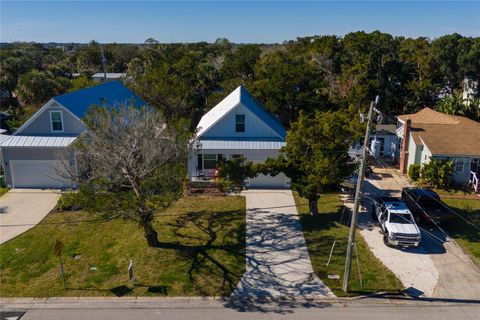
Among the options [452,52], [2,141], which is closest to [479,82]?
[452,52]

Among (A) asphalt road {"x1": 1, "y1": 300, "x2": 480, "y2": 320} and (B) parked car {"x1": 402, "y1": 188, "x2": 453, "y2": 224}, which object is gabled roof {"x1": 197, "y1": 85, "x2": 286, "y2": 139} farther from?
(A) asphalt road {"x1": 1, "y1": 300, "x2": 480, "y2": 320}

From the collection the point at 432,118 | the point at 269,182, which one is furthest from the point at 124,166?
the point at 432,118

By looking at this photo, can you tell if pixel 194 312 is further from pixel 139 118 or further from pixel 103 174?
pixel 139 118

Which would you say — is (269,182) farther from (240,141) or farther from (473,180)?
(473,180)

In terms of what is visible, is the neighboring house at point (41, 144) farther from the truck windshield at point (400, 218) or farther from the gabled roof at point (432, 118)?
the gabled roof at point (432, 118)

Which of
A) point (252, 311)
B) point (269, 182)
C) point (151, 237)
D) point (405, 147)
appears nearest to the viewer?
point (252, 311)

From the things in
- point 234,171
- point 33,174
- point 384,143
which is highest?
point 234,171
